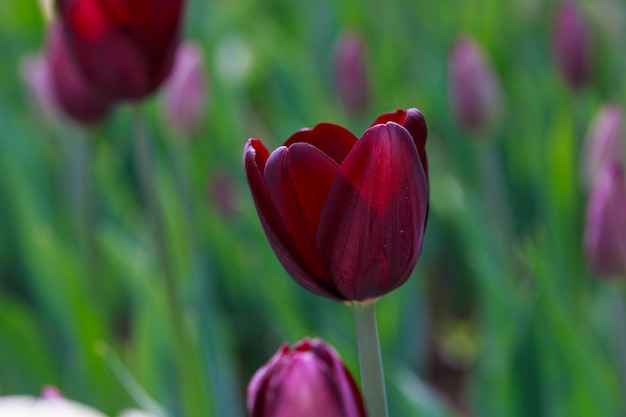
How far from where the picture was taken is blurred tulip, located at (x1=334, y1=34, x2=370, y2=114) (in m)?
1.26

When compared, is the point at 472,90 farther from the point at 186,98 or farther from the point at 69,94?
the point at 69,94

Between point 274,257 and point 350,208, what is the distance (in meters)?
0.75

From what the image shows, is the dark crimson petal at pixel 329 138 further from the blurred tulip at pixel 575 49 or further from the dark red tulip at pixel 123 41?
the blurred tulip at pixel 575 49

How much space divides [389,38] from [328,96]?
21 centimetres

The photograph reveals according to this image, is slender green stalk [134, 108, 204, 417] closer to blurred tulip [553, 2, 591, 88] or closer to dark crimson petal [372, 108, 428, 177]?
dark crimson petal [372, 108, 428, 177]

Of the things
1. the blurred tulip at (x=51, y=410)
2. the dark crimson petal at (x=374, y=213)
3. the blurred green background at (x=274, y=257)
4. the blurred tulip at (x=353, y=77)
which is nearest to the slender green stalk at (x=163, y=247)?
the blurred green background at (x=274, y=257)

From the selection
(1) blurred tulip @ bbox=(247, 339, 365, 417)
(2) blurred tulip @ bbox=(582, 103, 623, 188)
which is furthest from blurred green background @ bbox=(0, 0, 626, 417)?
(1) blurred tulip @ bbox=(247, 339, 365, 417)

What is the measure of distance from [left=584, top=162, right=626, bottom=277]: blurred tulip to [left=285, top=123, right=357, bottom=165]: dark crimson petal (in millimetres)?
362

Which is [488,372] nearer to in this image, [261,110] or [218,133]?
[218,133]

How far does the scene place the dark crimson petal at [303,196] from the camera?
33 cm

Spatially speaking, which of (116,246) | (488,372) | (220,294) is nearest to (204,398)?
(488,372)

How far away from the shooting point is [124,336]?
1379mm

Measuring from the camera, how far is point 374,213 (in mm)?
338

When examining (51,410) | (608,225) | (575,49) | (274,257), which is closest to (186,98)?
(274,257)
